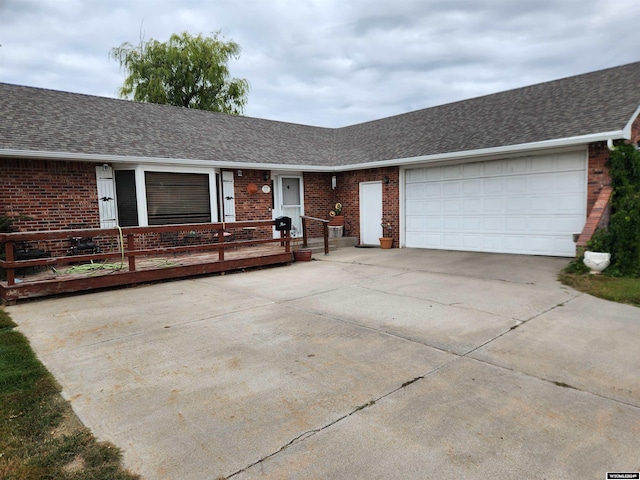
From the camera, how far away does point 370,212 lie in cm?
1338

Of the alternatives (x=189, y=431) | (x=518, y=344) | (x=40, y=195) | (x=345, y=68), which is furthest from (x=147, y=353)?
(x=345, y=68)

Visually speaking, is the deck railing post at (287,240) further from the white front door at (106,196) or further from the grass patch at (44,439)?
the grass patch at (44,439)

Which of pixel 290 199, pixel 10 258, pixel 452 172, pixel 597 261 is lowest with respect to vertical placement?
pixel 597 261

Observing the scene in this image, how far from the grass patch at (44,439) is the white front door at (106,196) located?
6636 millimetres

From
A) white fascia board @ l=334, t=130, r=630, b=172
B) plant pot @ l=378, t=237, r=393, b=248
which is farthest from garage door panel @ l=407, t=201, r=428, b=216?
white fascia board @ l=334, t=130, r=630, b=172

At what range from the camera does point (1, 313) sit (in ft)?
18.2

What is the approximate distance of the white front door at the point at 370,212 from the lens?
1311cm

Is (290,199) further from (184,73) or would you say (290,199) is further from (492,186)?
(184,73)

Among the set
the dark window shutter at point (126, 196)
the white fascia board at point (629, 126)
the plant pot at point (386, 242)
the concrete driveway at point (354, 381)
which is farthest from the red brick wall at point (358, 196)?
the dark window shutter at point (126, 196)

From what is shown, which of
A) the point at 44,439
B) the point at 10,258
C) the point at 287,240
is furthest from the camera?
the point at 287,240

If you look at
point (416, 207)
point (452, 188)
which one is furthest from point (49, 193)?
point (452, 188)

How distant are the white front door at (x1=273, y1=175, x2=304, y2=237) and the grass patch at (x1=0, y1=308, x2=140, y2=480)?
31.7 ft

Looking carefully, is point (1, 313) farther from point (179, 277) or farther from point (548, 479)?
point (548, 479)

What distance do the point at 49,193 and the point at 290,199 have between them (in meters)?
6.73
